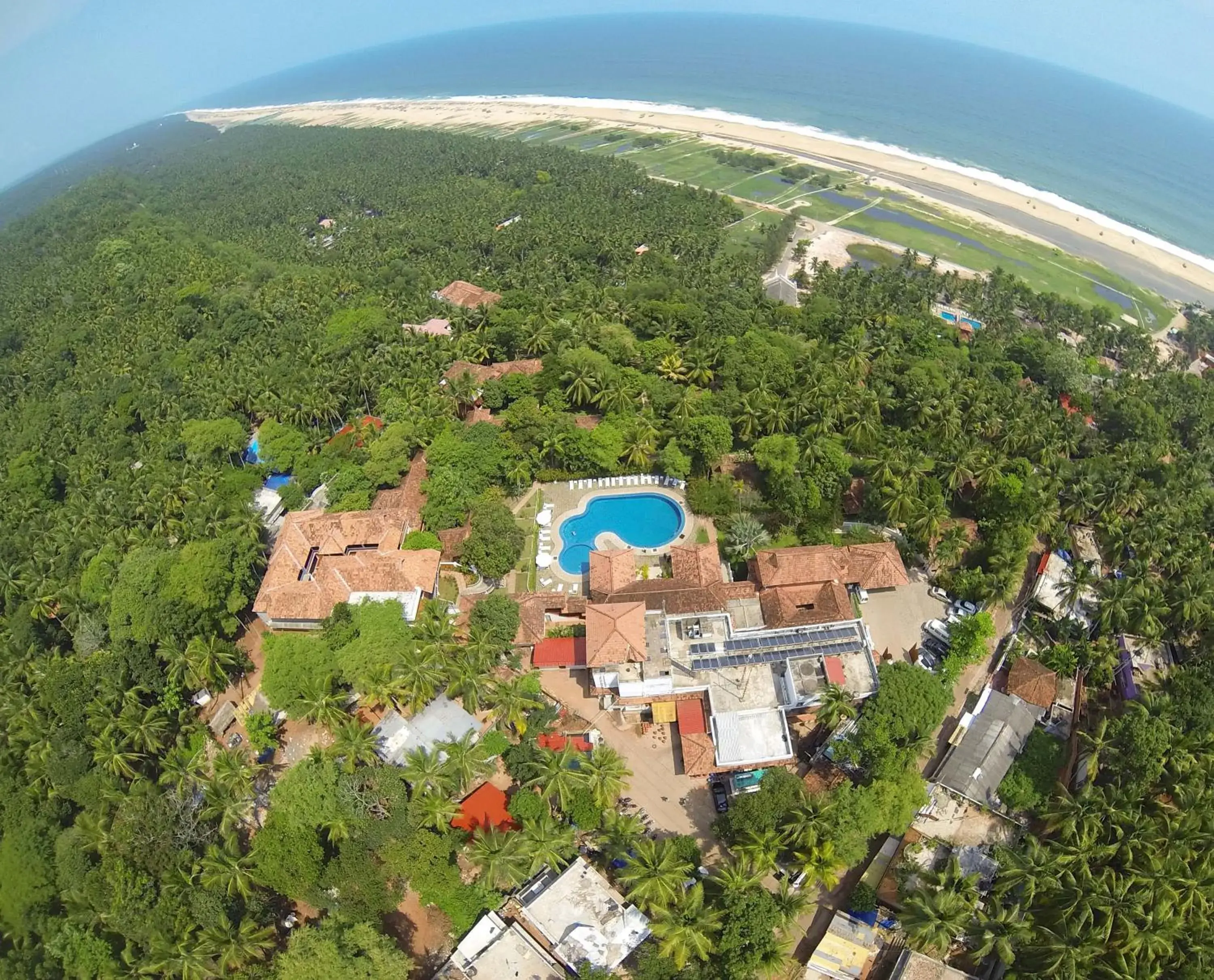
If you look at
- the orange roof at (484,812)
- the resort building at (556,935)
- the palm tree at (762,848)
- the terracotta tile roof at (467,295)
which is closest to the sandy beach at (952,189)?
the terracotta tile roof at (467,295)

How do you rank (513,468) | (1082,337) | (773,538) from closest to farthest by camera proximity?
(773,538)
(513,468)
(1082,337)

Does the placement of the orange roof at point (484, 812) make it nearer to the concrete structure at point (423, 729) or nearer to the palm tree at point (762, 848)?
the concrete structure at point (423, 729)

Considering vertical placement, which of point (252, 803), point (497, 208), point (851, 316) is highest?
point (497, 208)

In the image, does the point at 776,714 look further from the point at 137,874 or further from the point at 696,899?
the point at 137,874

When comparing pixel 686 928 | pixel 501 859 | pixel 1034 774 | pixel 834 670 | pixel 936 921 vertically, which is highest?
pixel 834 670

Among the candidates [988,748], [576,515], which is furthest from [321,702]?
[988,748]

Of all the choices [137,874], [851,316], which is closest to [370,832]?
[137,874]

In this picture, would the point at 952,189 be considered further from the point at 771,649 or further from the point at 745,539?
the point at 771,649
